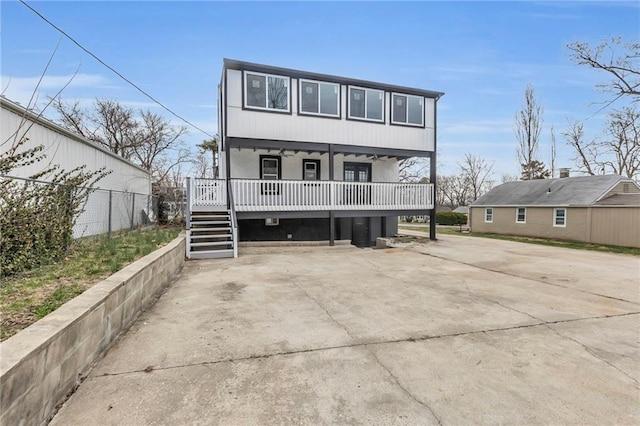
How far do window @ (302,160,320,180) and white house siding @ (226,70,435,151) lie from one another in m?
1.67

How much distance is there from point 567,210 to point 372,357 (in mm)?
19626

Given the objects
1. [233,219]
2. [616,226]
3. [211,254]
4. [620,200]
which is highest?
[620,200]

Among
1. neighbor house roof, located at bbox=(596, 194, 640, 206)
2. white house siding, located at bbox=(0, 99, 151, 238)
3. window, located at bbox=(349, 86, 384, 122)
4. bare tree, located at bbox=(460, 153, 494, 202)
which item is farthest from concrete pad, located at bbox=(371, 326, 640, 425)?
bare tree, located at bbox=(460, 153, 494, 202)

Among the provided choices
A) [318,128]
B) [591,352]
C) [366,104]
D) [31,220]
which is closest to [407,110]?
[366,104]

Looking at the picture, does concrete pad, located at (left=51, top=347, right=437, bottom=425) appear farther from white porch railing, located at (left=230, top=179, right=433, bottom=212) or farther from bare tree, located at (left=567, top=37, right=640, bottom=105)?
bare tree, located at (left=567, top=37, right=640, bottom=105)

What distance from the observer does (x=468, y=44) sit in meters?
14.2

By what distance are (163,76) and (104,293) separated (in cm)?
1477

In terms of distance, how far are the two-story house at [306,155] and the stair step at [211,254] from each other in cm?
16

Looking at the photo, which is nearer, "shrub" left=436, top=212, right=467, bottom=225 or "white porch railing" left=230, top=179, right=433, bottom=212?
"white porch railing" left=230, top=179, right=433, bottom=212

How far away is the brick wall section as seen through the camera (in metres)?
1.72

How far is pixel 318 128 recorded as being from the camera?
11617 millimetres

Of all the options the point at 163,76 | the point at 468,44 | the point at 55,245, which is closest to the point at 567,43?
the point at 468,44

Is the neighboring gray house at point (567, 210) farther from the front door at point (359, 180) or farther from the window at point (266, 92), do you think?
the window at point (266, 92)

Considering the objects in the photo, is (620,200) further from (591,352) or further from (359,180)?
(591,352)
